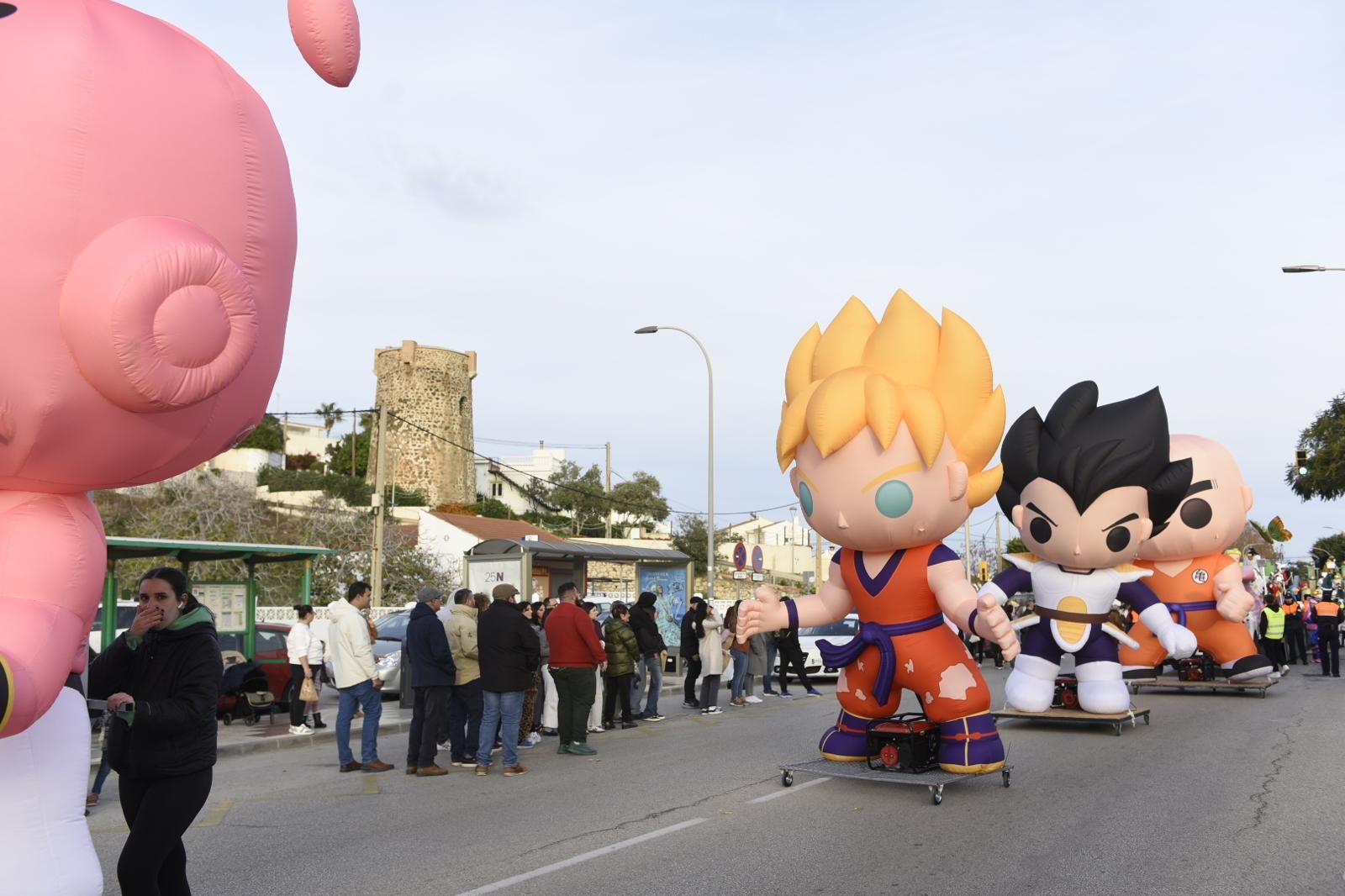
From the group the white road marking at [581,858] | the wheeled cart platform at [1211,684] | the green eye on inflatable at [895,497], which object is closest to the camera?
the white road marking at [581,858]

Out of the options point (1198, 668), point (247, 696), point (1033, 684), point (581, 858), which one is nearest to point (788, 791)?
point (581, 858)

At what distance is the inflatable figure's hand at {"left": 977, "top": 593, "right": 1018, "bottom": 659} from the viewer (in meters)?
8.80

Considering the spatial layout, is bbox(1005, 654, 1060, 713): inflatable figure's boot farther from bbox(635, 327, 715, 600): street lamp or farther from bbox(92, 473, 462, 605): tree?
bbox(92, 473, 462, 605): tree

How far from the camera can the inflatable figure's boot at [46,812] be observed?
3.62 meters

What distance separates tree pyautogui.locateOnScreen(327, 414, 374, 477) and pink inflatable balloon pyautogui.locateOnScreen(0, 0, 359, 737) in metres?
67.2

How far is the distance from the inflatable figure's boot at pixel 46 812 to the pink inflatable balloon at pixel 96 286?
0.33m

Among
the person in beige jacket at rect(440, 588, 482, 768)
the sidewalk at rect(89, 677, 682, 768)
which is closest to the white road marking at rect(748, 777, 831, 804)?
the person in beige jacket at rect(440, 588, 482, 768)

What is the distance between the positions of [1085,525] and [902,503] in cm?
378

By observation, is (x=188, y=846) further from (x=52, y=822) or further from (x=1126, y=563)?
(x=1126, y=563)

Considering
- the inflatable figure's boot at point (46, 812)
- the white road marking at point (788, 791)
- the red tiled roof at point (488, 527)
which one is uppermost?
the red tiled roof at point (488, 527)

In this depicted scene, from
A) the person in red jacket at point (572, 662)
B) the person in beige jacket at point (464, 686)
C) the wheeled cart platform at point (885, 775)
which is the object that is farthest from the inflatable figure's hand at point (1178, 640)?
the person in beige jacket at point (464, 686)

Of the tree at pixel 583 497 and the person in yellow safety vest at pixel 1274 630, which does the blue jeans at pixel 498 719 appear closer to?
the person in yellow safety vest at pixel 1274 630

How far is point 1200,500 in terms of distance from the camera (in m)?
16.3

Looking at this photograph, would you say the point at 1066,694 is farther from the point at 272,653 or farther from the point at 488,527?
the point at 488,527
